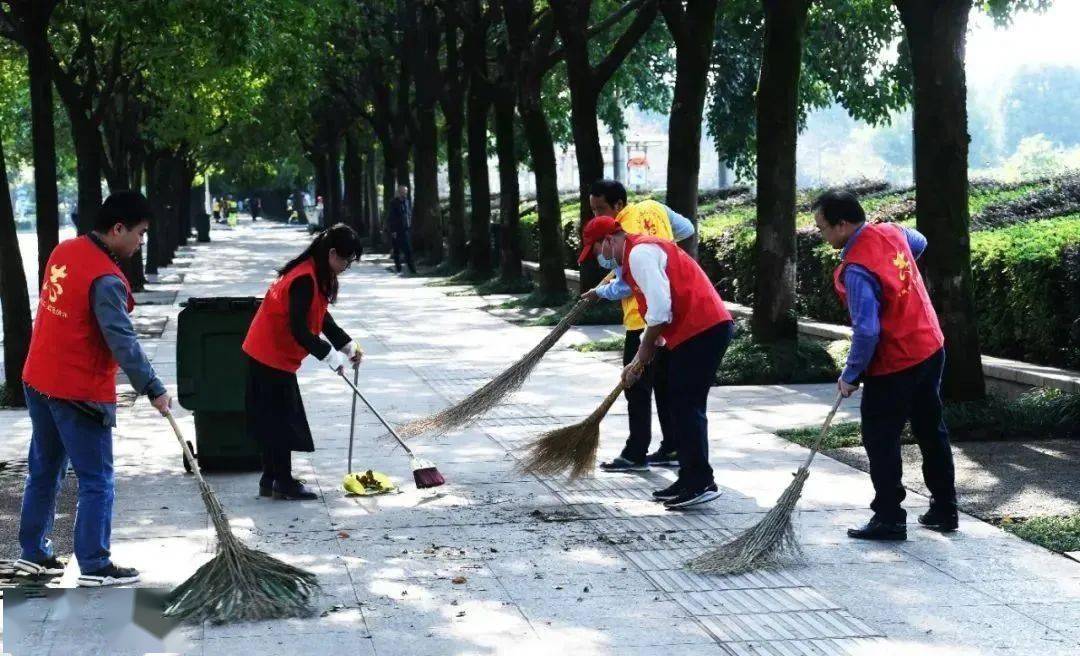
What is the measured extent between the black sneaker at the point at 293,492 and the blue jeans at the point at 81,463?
6.10ft

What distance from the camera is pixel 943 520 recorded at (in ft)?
25.1

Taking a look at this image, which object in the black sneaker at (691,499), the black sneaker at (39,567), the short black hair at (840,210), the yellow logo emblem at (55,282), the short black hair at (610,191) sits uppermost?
the short black hair at (610,191)

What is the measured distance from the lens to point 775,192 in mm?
13727

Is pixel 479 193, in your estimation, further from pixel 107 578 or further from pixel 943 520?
pixel 107 578

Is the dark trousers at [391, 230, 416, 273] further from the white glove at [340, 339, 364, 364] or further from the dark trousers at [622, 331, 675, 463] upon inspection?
the white glove at [340, 339, 364, 364]

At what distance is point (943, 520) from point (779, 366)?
5.75 m

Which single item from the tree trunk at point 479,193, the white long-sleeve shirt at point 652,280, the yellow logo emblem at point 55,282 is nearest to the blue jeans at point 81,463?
the yellow logo emblem at point 55,282

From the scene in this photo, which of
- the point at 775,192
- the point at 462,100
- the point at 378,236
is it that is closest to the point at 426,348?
the point at 775,192

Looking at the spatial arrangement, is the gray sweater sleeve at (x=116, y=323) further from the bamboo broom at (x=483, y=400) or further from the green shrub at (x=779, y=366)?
the green shrub at (x=779, y=366)

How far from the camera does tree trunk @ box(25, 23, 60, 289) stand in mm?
12938

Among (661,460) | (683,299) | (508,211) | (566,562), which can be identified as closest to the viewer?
(566,562)

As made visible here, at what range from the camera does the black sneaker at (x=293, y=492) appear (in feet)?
28.1

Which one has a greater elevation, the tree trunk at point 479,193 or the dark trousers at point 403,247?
the tree trunk at point 479,193

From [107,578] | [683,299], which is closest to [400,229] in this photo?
[683,299]
